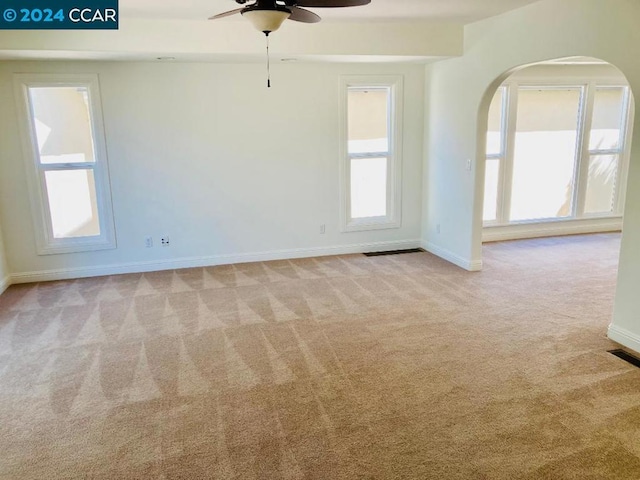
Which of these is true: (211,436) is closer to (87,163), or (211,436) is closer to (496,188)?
(87,163)

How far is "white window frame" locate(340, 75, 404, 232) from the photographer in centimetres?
591

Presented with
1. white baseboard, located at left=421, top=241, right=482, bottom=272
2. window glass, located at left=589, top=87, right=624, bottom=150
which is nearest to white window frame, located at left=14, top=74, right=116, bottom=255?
white baseboard, located at left=421, top=241, right=482, bottom=272

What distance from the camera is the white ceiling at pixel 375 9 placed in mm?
3834

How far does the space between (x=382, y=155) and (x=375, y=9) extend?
7.45ft

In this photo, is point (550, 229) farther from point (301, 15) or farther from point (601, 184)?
point (301, 15)

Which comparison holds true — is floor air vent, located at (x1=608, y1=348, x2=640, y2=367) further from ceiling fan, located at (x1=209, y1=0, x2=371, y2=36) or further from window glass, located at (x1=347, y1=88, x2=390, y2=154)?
window glass, located at (x1=347, y1=88, x2=390, y2=154)

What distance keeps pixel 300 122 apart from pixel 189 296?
2.48m

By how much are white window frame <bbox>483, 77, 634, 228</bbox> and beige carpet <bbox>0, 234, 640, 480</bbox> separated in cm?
191

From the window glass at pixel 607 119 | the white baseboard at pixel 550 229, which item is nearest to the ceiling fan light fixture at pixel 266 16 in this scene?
the white baseboard at pixel 550 229

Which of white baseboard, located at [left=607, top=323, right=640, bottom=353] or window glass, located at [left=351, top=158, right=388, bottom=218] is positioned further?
window glass, located at [left=351, top=158, right=388, bottom=218]

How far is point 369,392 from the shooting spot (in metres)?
3.02

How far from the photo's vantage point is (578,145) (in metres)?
6.99

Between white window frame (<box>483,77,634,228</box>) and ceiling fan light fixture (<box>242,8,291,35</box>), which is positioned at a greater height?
ceiling fan light fixture (<box>242,8,291,35</box>)

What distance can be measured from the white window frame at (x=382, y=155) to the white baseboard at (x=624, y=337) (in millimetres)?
3156
